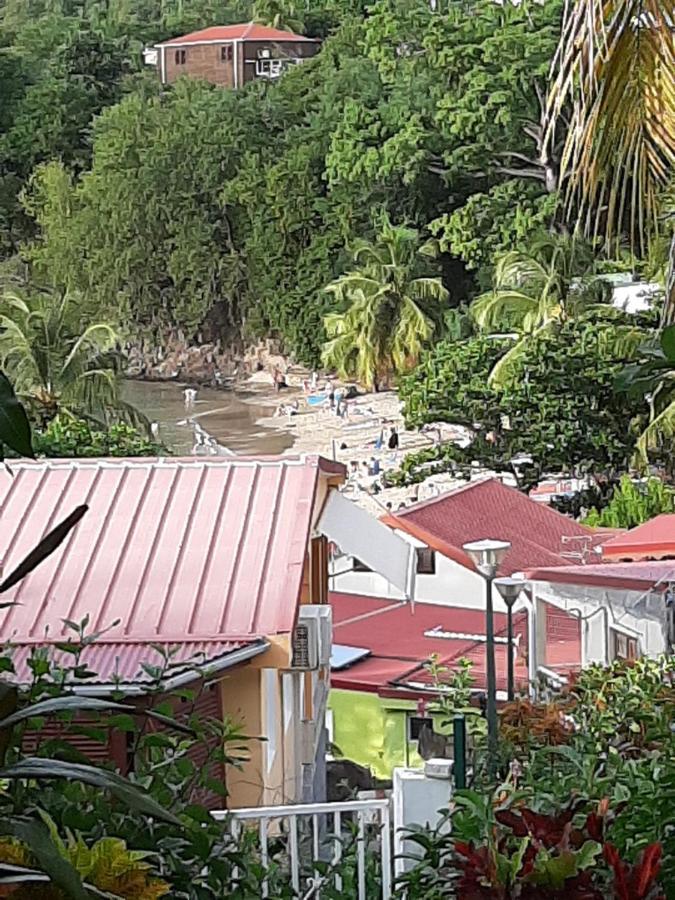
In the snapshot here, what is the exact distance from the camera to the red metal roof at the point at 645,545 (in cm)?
482

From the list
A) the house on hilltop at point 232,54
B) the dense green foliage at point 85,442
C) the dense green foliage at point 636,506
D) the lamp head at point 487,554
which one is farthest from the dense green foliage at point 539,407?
the house on hilltop at point 232,54

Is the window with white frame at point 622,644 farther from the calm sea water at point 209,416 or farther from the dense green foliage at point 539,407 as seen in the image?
the calm sea water at point 209,416

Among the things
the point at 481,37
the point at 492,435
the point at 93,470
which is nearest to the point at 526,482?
the point at 492,435

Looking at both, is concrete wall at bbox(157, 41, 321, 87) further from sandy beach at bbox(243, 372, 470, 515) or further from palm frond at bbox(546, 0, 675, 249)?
palm frond at bbox(546, 0, 675, 249)

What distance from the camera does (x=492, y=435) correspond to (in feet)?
34.5

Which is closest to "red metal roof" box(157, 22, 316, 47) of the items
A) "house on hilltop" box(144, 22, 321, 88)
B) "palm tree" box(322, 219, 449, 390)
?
"house on hilltop" box(144, 22, 321, 88)

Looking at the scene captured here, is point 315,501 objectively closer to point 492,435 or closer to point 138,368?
point 492,435

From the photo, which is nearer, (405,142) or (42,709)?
(42,709)

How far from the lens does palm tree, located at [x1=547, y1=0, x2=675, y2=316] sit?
1.68 meters

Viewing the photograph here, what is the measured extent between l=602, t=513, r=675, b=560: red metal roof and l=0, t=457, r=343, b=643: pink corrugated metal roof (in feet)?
4.41

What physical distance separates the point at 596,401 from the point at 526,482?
0.86m

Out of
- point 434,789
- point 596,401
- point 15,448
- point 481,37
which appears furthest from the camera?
point 481,37

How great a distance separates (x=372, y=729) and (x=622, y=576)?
7.52 ft

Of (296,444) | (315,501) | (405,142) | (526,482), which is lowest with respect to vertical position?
(315,501)
